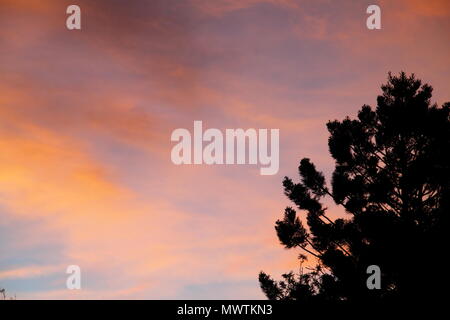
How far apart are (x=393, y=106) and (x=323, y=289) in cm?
703

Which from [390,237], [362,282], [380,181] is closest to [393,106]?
[380,181]

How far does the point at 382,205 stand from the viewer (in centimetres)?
1568

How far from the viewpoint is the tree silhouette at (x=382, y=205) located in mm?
14000

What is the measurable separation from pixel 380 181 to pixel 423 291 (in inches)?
153

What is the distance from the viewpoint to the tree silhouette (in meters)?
14.0

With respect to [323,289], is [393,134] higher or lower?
higher
